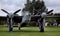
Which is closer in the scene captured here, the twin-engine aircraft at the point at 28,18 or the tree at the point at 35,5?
the twin-engine aircraft at the point at 28,18

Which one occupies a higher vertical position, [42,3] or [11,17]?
[42,3]

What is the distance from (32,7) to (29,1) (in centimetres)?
515

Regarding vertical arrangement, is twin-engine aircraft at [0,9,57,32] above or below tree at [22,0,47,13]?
below

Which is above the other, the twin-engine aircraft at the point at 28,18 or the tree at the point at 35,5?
the tree at the point at 35,5

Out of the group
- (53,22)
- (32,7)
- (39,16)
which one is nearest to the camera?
(39,16)

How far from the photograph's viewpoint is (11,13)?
3516cm

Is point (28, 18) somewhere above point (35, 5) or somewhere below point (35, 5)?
below

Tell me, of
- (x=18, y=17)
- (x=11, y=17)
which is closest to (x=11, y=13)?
(x=11, y=17)

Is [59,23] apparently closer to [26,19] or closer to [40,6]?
[40,6]

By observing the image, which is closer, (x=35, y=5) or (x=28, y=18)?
(x=28, y=18)

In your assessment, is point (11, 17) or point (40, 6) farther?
point (40, 6)

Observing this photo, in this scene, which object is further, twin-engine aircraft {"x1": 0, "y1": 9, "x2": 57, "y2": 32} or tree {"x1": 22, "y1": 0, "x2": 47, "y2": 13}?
tree {"x1": 22, "y1": 0, "x2": 47, "y2": 13}

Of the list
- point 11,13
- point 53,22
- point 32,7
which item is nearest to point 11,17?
point 11,13

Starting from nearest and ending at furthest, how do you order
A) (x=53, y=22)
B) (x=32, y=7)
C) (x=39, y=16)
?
(x=39, y=16), (x=53, y=22), (x=32, y=7)
